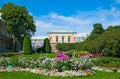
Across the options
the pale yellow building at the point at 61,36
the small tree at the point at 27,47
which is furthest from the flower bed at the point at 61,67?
the pale yellow building at the point at 61,36

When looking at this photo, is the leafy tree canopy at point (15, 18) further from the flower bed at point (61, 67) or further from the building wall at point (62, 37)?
the flower bed at point (61, 67)

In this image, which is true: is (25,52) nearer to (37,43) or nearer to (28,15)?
(28,15)

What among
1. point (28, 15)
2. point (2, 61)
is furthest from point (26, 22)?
point (2, 61)

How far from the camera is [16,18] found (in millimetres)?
54312

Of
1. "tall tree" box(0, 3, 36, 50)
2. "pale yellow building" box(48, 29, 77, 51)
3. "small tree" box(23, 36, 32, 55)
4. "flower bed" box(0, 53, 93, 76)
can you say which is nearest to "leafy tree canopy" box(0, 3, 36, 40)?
"tall tree" box(0, 3, 36, 50)

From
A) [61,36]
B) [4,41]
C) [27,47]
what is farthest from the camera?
[61,36]

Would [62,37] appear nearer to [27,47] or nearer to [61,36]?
[61,36]

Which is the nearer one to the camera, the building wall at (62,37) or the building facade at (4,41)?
the building facade at (4,41)

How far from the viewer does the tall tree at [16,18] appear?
54562 millimetres

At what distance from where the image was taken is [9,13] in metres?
55.1

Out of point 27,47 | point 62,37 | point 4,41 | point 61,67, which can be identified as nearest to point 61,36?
point 62,37

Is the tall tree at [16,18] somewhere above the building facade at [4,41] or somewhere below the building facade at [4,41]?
above

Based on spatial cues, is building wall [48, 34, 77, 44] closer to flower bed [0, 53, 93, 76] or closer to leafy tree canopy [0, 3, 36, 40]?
leafy tree canopy [0, 3, 36, 40]

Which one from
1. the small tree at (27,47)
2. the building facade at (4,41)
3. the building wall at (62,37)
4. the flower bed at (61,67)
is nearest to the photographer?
the flower bed at (61,67)
